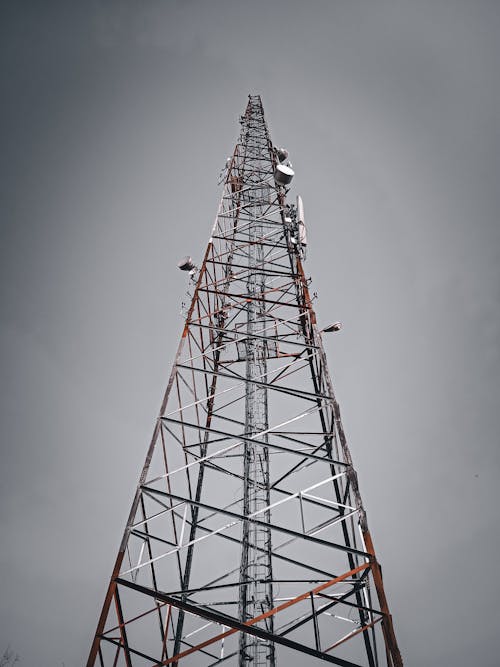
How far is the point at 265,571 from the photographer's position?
7.26m

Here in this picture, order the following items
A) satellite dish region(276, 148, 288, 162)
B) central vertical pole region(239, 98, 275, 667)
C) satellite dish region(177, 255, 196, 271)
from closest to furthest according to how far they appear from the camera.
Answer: central vertical pole region(239, 98, 275, 667), satellite dish region(177, 255, 196, 271), satellite dish region(276, 148, 288, 162)

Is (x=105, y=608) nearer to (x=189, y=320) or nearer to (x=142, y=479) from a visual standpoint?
(x=142, y=479)

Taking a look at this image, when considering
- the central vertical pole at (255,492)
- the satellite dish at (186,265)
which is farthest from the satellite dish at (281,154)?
the satellite dish at (186,265)

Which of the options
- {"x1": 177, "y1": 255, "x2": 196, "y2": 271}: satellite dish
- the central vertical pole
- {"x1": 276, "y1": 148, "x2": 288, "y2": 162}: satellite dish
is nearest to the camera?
the central vertical pole

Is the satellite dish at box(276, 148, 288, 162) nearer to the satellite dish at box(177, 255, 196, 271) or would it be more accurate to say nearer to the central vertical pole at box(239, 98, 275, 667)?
the central vertical pole at box(239, 98, 275, 667)

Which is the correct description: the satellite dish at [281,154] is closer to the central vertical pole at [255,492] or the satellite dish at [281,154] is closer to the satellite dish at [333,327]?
the central vertical pole at [255,492]

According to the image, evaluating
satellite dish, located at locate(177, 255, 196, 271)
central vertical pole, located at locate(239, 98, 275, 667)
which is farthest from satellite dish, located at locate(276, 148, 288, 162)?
satellite dish, located at locate(177, 255, 196, 271)

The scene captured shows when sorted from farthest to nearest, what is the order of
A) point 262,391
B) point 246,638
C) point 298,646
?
point 262,391 → point 246,638 → point 298,646

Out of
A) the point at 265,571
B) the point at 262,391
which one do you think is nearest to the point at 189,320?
the point at 262,391

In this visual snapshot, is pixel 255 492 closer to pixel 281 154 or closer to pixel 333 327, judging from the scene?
pixel 333 327

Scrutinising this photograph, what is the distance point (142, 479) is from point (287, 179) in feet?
31.0

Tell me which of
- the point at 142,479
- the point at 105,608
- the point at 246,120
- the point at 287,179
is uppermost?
the point at 246,120

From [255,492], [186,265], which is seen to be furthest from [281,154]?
[255,492]

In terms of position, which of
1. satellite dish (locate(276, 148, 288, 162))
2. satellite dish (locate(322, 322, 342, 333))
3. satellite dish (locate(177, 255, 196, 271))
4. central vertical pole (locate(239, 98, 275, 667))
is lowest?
central vertical pole (locate(239, 98, 275, 667))
